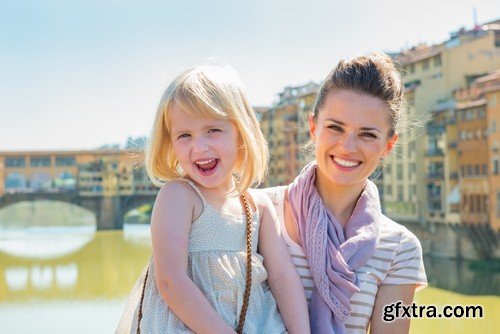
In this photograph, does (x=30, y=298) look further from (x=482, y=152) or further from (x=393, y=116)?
(x=393, y=116)

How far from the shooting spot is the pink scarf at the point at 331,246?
1269 millimetres

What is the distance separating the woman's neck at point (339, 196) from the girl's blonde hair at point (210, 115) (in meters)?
0.17

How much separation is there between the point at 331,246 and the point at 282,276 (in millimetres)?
119

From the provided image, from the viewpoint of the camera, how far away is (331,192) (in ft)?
4.56

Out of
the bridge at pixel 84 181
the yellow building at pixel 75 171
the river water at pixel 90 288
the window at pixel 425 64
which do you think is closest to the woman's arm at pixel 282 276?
the river water at pixel 90 288

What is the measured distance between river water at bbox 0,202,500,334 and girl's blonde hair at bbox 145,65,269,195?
351 inches

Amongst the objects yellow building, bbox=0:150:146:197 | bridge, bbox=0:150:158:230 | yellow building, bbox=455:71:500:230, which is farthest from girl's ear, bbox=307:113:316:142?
yellow building, bbox=0:150:146:197

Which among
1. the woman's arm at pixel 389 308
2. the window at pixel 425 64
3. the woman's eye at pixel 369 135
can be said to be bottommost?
the woman's arm at pixel 389 308

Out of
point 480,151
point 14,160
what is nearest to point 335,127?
point 480,151

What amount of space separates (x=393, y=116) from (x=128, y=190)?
28.3 meters

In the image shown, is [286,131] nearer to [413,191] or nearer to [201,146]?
[413,191]

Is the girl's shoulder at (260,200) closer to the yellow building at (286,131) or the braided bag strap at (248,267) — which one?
the braided bag strap at (248,267)

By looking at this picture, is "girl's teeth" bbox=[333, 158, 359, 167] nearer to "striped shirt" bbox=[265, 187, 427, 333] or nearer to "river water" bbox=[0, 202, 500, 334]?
"striped shirt" bbox=[265, 187, 427, 333]

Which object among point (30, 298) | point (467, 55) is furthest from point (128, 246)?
point (467, 55)
